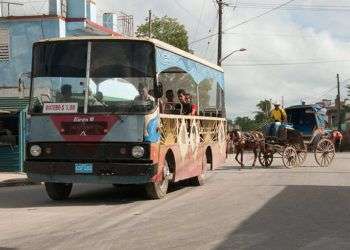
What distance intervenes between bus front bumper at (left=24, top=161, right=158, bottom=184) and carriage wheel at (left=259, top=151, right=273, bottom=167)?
13340mm

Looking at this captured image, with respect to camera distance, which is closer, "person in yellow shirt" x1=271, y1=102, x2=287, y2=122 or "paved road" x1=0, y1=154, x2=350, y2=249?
"paved road" x1=0, y1=154, x2=350, y2=249

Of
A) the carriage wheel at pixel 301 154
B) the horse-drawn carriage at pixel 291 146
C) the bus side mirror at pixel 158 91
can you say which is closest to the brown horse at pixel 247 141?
the horse-drawn carriage at pixel 291 146

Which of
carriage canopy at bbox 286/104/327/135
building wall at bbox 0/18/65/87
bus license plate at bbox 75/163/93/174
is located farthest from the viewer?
carriage canopy at bbox 286/104/327/135

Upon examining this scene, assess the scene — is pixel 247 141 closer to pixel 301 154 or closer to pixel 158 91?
pixel 301 154

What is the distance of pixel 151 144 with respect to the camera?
44.5ft

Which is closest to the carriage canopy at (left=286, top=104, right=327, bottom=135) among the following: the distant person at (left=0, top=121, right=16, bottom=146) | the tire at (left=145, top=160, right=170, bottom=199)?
the distant person at (left=0, top=121, right=16, bottom=146)

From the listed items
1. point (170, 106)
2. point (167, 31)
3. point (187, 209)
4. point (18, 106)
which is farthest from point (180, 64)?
point (167, 31)

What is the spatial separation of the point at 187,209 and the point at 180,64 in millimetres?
4393

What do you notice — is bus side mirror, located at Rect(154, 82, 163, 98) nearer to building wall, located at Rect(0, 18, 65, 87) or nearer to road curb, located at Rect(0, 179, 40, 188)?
road curb, located at Rect(0, 179, 40, 188)

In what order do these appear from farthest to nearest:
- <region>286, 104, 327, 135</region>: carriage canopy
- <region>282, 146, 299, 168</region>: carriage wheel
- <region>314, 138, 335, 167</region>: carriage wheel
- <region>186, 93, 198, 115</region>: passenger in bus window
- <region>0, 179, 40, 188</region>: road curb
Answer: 1. <region>286, 104, 327, 135</region>: carriage canopy
2. <region>314, 138, 335, 167</region>: carriage wheel
3. <region>282, 146, 299, 168</region>: carriage wheel
4. <region>0, 179, 40, 188</region>: road curb
5. <region>186, 93, 198, 115</region>: passenger in bus window

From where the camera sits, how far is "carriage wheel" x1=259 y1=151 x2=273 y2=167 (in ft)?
86.8

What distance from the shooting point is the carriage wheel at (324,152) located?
87.9 feet

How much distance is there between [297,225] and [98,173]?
178 inches

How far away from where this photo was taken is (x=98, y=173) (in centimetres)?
1361
